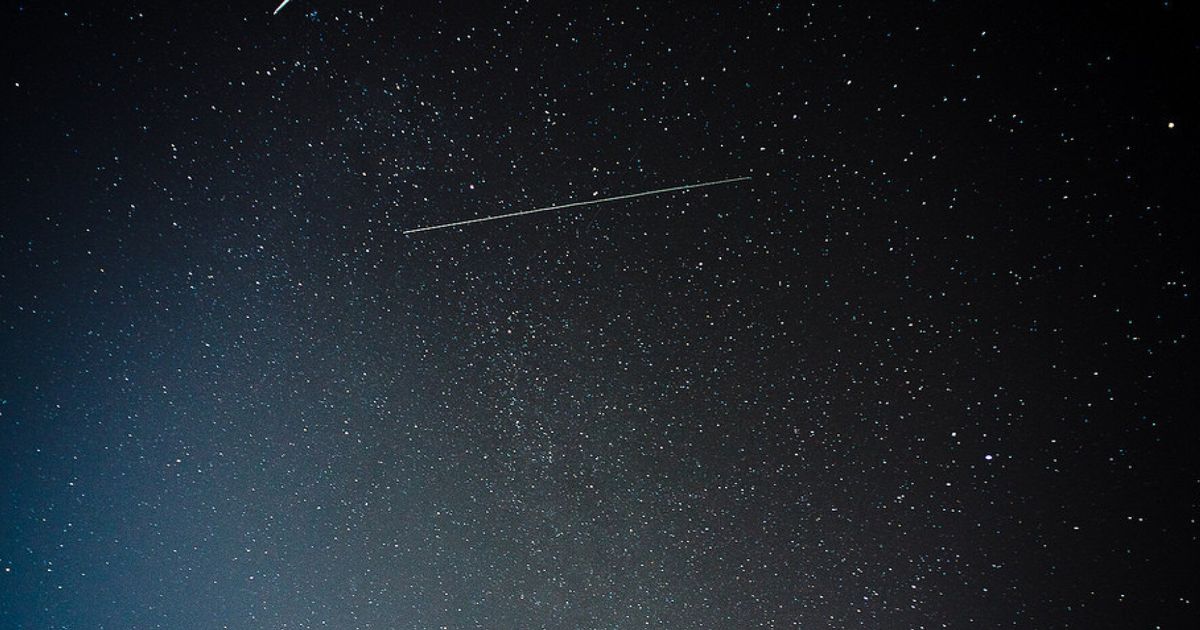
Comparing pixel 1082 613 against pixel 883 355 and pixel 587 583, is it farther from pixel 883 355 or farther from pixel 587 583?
pixel 587 583

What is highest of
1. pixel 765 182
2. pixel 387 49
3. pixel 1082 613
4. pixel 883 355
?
pixel 387 49

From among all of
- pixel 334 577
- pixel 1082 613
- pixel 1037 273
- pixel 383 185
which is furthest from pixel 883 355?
pixel 334 577

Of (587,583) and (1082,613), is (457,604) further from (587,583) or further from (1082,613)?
(1082,613)

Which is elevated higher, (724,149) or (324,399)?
(724,149)

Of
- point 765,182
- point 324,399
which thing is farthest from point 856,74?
point 324,399

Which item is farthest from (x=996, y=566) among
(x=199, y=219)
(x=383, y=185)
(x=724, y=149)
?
(x=199, y=219)

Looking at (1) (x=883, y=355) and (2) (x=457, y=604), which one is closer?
(1) (x=883, y=355)

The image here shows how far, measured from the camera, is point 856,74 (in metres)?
0.35

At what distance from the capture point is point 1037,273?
351 millimetres

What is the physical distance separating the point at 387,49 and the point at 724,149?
20 cm

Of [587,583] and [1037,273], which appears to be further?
[587,583]

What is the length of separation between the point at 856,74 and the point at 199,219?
411 millimetres

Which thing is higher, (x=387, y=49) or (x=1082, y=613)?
(x=387, y=49)

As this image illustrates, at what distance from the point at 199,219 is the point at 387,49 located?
17 centimetres
